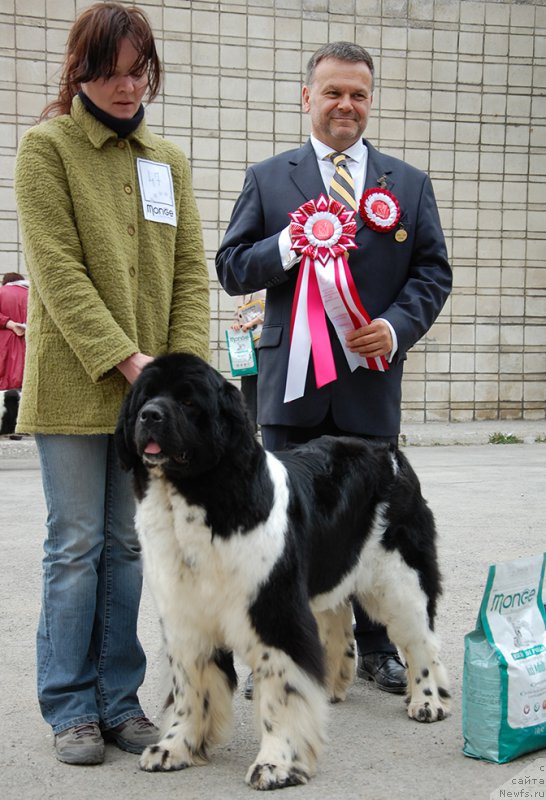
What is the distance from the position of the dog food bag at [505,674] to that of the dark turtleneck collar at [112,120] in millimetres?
1865

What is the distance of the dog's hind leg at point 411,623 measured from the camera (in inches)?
144

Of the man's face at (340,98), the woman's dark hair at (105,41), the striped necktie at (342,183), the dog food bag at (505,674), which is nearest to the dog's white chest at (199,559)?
the dog food bag at (505,674)

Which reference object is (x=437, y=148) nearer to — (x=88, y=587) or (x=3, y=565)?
(x=3, y=565)

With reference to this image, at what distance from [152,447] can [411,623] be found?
1421 mm

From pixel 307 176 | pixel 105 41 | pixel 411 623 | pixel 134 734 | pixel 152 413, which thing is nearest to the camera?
pixel 152 413

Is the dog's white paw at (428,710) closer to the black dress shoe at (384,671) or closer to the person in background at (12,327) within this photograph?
the black dress shoe at (384,671)

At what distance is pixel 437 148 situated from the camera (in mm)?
12164

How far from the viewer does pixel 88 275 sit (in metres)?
3.22

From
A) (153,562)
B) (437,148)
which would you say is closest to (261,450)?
(153,562)

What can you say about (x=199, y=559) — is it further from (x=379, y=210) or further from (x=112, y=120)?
(x=379, y=210)

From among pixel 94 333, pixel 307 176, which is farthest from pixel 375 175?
pixel 94 333

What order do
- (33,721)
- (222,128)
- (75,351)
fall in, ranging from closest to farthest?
(75,351)
(33,721)
(222,128)

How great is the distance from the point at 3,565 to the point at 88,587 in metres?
2.77

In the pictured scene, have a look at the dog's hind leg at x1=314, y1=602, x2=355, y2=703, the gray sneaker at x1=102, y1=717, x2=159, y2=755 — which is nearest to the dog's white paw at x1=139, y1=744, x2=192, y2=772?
the gray sneaker at x1=102, y1=717, x2=159, y2=755
